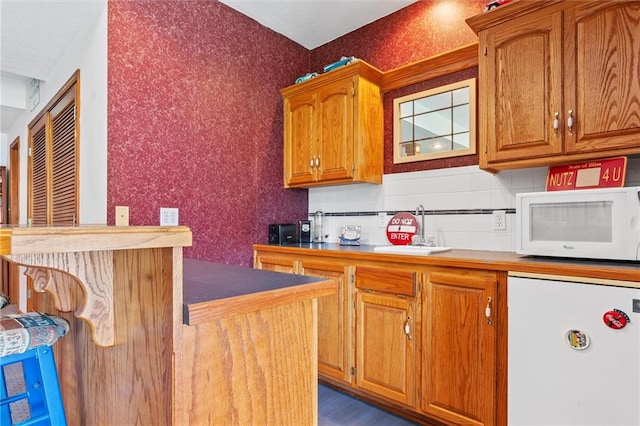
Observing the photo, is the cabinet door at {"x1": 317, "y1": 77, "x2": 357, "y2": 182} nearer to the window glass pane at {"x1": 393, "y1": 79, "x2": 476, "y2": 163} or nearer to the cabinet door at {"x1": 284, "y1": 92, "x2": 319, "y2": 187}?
the cabinet door at {"x1": 284, "y1": 92, "x2": 319, "y2": 187}

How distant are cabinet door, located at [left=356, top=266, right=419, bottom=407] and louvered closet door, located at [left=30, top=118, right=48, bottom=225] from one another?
9.64 ft

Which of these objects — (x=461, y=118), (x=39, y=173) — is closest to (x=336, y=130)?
(x=461, y=118)

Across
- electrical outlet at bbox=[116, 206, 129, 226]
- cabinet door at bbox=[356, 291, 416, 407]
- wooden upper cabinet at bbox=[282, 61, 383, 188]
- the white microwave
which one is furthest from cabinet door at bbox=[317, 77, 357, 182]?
electrical outlet at bbox=[116, 206, 129, 226]

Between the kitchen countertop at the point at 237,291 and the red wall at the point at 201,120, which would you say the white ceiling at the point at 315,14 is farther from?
the kitchen countertop at the point at 237,291

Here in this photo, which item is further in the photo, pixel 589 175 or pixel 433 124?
pixel 433 124

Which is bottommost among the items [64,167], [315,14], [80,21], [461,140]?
[64,167]

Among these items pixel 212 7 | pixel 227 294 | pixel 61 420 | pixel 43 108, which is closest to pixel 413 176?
pixel 212 7

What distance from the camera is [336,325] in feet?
7.63

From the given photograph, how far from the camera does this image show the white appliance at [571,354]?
4.34 feet

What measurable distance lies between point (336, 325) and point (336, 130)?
4.54ft

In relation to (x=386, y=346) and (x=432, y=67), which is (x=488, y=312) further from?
(x=432, y=67)

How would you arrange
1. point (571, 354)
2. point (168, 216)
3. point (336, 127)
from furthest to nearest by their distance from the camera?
point (336, 127) → point (168, 216) → point (571, 354)

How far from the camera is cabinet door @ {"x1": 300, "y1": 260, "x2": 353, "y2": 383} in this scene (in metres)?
2.26

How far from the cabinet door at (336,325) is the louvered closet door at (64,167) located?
1795 millimetres
